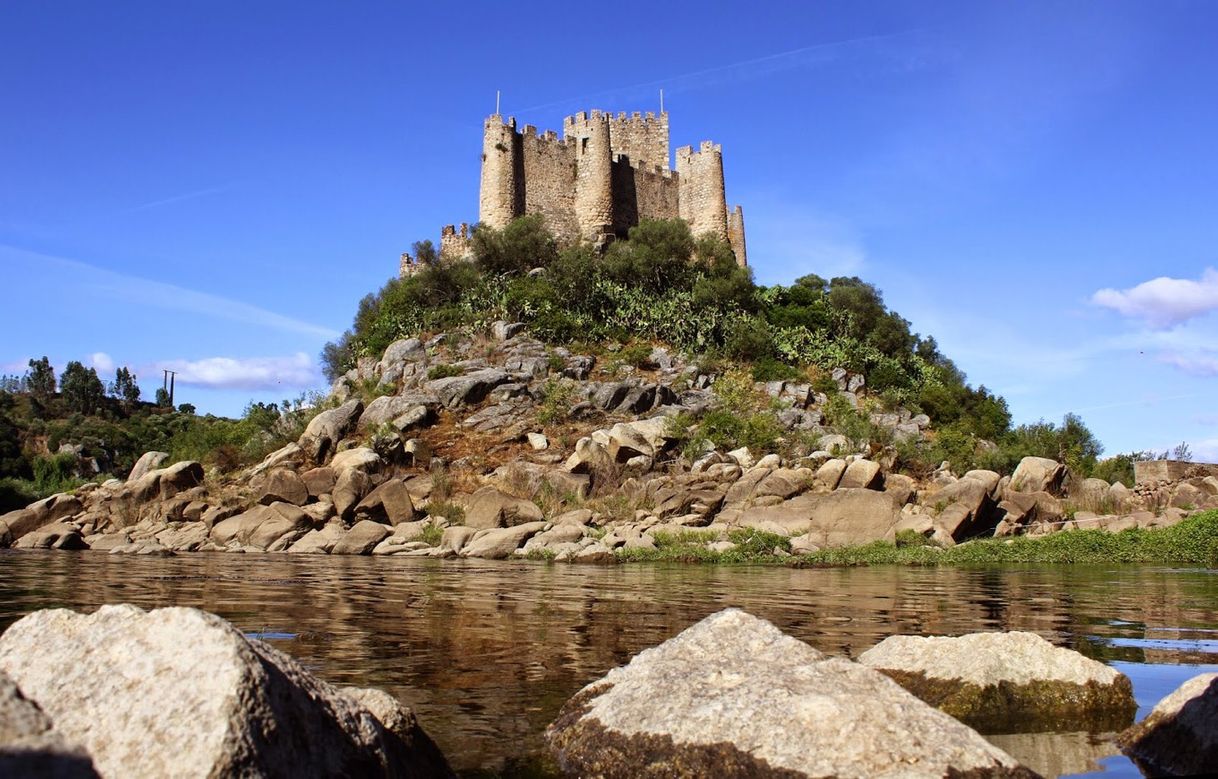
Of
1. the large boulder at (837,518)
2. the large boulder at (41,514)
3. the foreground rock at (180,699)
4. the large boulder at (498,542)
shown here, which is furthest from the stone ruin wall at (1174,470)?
the large boulder at (41,514)

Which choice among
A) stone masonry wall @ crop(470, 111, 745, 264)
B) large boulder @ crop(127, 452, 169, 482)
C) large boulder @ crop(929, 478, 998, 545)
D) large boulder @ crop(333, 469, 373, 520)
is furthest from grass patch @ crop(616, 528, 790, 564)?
stone masonry wall @ crop(470, 111, 745, 264)

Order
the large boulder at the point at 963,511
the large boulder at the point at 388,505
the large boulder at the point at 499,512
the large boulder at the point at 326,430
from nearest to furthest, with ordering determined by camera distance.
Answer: the large boulder at the point at 963,511 < the large boulder at the point at 499,512 < the large boulder at the point at 388,505 < the large boulder at the point at 326,430

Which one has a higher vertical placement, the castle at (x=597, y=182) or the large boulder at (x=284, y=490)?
the castle at (x=597, y=182)

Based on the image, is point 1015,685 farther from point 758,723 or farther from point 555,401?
point 555,401

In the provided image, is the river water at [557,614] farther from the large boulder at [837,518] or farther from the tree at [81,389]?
the tree at [81,389]

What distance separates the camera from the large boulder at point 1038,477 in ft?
97.1

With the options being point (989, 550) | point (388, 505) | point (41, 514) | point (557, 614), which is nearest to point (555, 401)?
point (388, 505)

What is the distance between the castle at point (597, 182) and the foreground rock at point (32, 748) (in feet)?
164

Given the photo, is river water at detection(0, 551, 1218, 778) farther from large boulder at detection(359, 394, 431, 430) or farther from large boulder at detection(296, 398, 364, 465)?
large boulder at detection(359, 394, 431, 430)

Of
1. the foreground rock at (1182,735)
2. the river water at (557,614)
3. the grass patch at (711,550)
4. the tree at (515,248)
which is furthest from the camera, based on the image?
the tree at (515,248)

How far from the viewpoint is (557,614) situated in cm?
1156

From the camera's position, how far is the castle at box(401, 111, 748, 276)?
5138 cm

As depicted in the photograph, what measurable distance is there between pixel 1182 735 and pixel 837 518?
21.2 metres

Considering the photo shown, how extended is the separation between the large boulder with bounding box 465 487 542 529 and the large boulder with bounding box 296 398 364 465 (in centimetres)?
967
